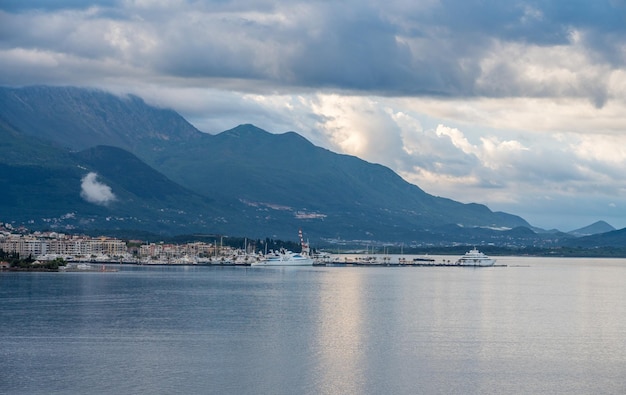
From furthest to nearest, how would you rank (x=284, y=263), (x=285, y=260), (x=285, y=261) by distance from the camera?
(x=285, y=260) < (x=285, y=261) < (x=284, y=263)

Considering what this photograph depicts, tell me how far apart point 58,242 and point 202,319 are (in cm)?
12762

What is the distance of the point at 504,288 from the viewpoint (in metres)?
103

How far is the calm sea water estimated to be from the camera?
A: 42094mm

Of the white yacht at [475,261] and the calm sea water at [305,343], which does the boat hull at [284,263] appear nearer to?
the white yacht at [475,261]

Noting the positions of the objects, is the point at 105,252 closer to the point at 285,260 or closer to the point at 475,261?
the point at 285,260

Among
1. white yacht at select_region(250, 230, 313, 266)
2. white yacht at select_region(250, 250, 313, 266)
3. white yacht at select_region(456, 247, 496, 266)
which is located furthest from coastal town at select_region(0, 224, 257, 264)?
white yacht at select_region(456, 247, 496, 266)

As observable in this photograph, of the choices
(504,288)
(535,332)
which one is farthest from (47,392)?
(504,288)

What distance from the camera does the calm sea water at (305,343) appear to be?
42094 millimetres

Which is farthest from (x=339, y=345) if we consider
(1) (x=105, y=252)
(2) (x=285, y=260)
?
(1) (x=105, y=252)

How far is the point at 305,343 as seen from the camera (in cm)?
5275

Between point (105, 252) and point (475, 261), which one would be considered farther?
point (475, 261)

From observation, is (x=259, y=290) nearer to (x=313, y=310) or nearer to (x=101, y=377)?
(x=313, y=310)

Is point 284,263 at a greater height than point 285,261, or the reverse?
point 285,261

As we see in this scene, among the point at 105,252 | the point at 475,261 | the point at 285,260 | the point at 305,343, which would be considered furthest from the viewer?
the point at 475,261
